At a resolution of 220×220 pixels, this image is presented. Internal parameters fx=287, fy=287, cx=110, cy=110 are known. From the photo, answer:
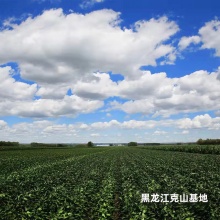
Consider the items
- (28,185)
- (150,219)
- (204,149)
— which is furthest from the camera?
(204,149)

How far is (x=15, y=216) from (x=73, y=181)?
8.10 meters

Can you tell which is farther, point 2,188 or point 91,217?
point 2,188

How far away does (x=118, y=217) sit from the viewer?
1163 cm

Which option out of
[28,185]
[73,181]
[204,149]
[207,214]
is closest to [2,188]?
[28,185]

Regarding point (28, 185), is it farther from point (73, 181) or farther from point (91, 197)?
point (91, 197)

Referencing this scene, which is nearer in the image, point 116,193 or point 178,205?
point 178,205

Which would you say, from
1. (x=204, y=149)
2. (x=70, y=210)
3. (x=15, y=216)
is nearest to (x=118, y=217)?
(x=70, y=210)

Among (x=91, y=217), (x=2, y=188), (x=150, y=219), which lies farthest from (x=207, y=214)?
(x=2, y=188)

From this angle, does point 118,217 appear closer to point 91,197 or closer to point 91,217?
point 91,217

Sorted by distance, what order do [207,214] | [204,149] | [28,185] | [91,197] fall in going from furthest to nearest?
[204,149]
[28,185]
[91,197]
[207,214]

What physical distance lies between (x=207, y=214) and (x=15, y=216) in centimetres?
746

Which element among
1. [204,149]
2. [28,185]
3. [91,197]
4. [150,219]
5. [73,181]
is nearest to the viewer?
[150,219]

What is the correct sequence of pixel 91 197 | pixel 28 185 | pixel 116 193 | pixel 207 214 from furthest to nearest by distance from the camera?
1. pixel 28 185
2. pixel 116 193
3. pixel 91 197
4. pixel 207 214

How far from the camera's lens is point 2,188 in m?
17.0
